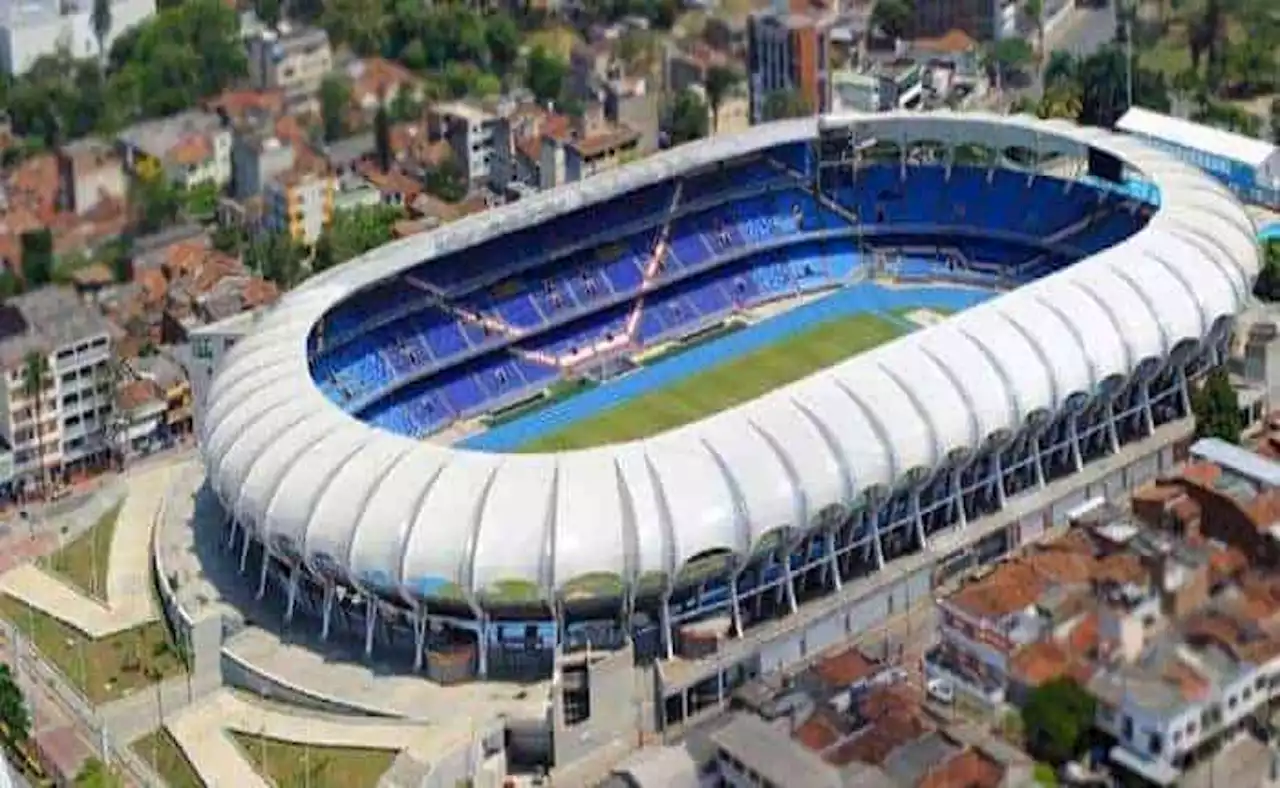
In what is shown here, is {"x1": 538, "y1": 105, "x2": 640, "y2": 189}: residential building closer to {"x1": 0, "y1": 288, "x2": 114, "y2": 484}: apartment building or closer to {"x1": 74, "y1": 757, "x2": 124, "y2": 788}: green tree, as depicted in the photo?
{"x1": 0, "y1": 288, "x2": 114, "y2": 484}: apartment building

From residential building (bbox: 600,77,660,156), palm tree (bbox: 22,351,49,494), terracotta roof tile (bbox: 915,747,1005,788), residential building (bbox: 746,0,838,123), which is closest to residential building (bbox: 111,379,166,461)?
palm tree (bbox: 22,351,49,494)

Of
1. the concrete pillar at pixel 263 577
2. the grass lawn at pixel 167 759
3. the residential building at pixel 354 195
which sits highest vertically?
the residential building at pixel 354 195

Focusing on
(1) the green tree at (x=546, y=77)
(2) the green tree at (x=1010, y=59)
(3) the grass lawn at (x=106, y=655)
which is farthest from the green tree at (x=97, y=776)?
(2) the green tree at (x=1010, y=59)

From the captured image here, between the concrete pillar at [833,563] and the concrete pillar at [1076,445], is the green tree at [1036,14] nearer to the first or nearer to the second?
the concrete pillar at [1076,445]

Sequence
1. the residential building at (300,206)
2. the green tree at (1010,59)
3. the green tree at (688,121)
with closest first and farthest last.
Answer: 1. the residential building at (300,206)
2. the green tree at (688,121)
3. the green tree at (1010,59)

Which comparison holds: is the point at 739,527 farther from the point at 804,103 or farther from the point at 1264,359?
the point at 804,103
